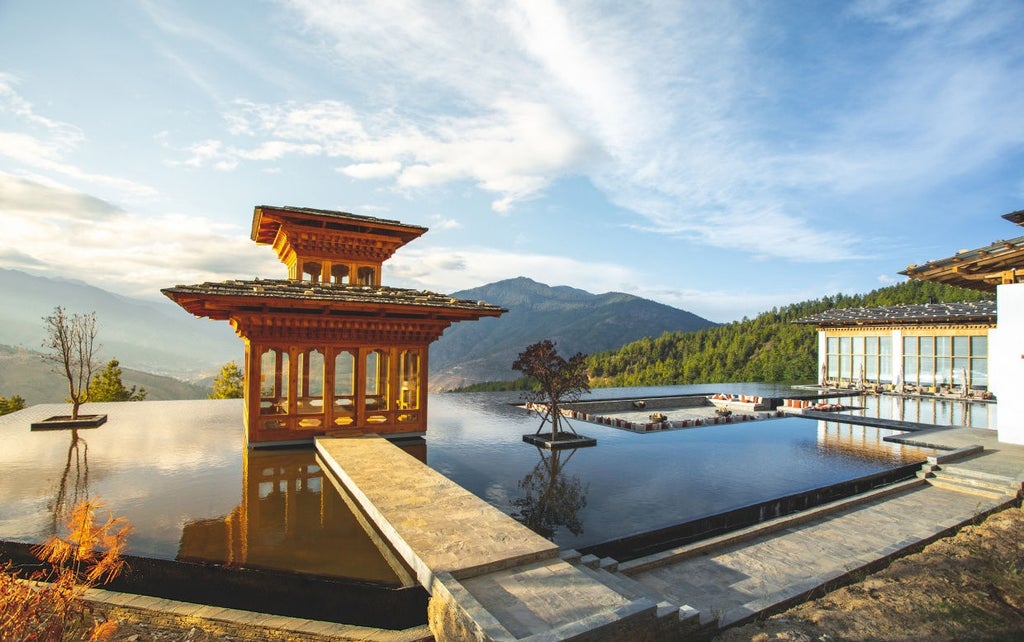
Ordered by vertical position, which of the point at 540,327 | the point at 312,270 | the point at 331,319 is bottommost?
the point at 331,319

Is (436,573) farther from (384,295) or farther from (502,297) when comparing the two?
(502,297)

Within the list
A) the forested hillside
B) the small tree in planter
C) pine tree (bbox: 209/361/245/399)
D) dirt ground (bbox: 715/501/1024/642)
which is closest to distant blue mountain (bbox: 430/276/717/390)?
the forested hillside

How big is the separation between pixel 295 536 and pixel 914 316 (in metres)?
22.8

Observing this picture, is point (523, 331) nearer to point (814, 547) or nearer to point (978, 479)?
point (978, 479)

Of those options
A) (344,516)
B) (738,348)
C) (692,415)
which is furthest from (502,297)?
(344,516)

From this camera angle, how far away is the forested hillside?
27.9 meters

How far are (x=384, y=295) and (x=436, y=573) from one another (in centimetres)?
668

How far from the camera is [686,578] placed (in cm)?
449

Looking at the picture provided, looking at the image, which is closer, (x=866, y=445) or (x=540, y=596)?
(x=540, y=596)

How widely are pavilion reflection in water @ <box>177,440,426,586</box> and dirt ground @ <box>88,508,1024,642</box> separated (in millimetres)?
704

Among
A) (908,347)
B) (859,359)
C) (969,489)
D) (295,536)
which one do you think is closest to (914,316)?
(908,347)

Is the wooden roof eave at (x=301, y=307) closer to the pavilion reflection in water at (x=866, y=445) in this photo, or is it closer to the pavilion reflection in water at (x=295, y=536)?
the pavilion reflection in water at (x=295, y=536)

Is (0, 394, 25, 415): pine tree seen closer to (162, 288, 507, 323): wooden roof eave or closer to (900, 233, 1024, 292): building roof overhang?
(162, 288, 507, 323): wooden roof eave

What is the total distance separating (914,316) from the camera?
1969 cm
